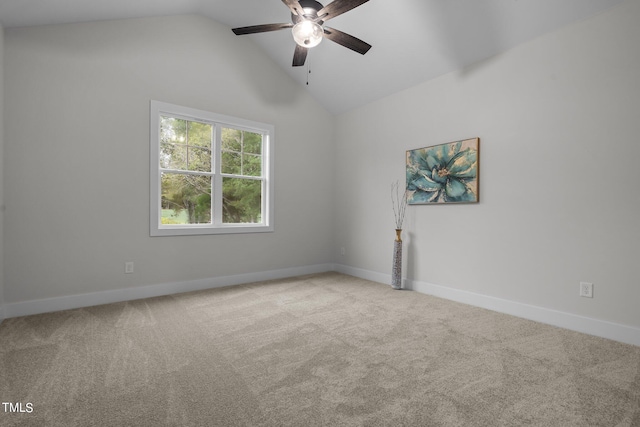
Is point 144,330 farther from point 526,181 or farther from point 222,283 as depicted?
point 526,181

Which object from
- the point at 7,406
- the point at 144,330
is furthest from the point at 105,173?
the point at 7,406

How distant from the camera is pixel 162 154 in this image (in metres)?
3.87

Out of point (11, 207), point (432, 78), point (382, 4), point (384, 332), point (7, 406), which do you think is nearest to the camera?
point (7, 406)

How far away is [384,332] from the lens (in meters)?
2.66

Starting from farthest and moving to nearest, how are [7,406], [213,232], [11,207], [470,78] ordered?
[213,232] < [470,78] < [11,207] < [7,406]

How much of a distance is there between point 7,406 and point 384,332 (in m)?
2.35

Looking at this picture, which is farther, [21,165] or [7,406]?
[21,165]

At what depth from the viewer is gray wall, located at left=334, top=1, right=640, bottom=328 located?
8.27 feet

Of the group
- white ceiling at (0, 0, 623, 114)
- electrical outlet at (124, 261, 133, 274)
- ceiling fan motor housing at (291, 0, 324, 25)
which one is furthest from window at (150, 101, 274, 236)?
ceiling fan motor housing at (291, 0, 324, 25)

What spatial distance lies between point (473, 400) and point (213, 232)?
3386 millimetres

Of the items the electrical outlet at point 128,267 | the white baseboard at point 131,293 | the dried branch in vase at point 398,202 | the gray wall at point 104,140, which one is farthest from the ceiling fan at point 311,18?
the white baseboard at point 131,293

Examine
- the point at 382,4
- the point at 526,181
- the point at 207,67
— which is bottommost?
the point at 526,181

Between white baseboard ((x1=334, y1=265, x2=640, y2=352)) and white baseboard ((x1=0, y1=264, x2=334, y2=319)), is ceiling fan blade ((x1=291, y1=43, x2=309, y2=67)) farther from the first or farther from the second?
white baseboard ((x1=334, y1=265, x2=640, y2=352))

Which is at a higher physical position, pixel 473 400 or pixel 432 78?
pixel 432 78
